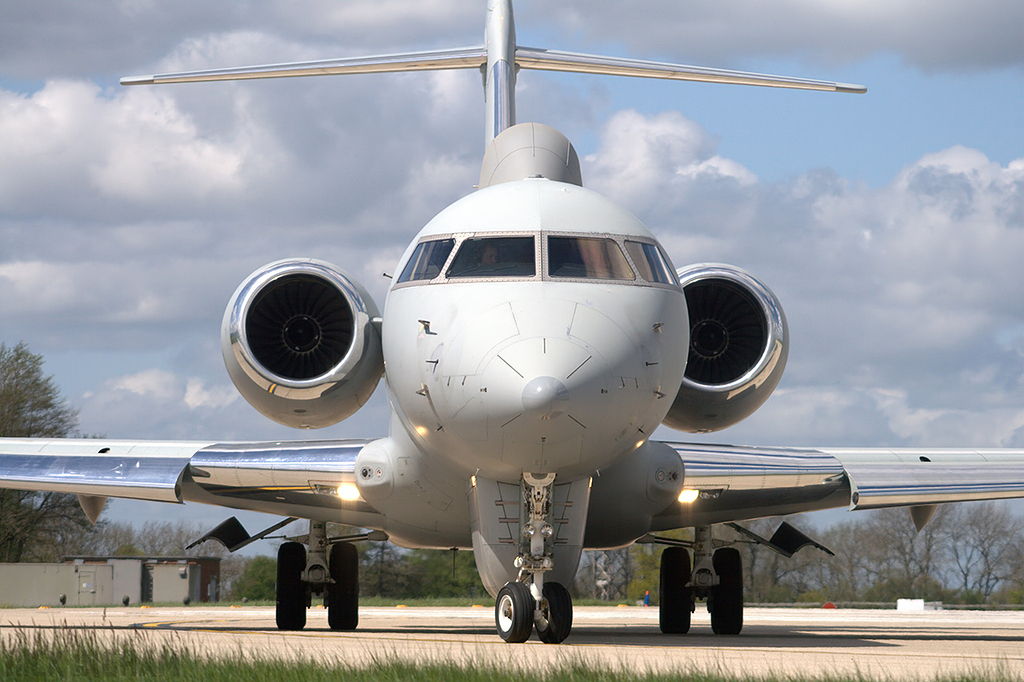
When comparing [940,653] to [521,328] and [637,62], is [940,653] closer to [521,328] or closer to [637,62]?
[521,328]

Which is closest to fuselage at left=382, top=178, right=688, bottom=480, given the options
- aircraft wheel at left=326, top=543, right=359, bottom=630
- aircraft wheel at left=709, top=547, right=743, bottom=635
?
aircraft wheel at left=326, top=543, right=359, bottom=630

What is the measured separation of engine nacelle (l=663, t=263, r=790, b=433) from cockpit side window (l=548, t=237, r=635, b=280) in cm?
356

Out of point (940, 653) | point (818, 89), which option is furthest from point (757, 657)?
point (818, 89)

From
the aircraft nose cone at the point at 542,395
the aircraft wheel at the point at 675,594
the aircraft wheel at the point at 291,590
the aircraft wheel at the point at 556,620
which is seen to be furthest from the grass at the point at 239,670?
the aircraft wheel at the point at 675,594

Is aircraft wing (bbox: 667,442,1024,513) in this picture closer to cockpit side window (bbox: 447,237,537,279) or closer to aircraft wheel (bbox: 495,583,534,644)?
aircraft wheel (bbox: 495,583,534,644)

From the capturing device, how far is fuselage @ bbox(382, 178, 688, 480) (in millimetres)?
9422

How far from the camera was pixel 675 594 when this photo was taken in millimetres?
16109

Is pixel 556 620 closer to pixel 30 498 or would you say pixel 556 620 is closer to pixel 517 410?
pixel 517 410

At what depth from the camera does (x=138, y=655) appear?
8.67m

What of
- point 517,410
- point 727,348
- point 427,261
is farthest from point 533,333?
point 727,348

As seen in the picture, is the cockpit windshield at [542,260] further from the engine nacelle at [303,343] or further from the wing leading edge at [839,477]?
the wing leading edge at [839,477]

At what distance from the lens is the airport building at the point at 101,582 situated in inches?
1377

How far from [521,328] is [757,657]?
2998 millimetres

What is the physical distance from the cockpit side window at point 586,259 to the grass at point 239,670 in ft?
12.0
